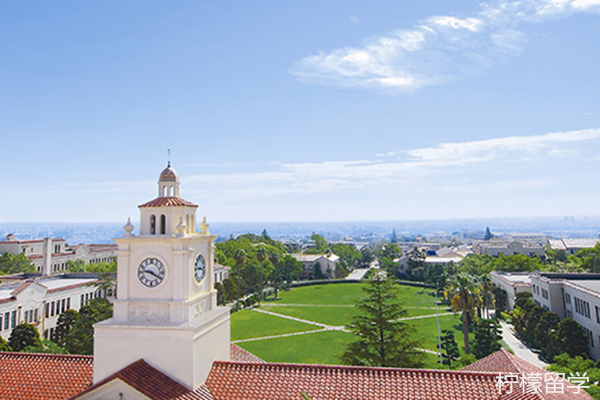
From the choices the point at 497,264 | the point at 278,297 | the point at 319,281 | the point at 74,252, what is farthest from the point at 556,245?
the point at 74,252

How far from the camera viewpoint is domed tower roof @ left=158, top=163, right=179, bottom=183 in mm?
16844

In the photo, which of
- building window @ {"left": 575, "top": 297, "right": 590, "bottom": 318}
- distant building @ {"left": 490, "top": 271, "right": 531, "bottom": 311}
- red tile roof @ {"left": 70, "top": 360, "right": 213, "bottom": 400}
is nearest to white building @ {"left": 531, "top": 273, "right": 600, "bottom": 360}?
building window @ {"left": 575, "top": 297, "right": 590, "bottom": 318}

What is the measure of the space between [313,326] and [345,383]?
40869 mm

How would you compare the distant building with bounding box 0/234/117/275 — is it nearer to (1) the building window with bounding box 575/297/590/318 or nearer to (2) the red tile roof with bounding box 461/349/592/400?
(1) the building window with bounding box 575/297/590/318

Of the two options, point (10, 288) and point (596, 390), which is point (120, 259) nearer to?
point (596, 390)

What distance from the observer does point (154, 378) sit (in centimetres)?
1436

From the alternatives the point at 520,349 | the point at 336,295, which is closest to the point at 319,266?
the point at 336,295

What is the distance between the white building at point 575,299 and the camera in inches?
1502

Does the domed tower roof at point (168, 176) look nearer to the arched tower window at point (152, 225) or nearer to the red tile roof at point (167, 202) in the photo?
the red tile roof at point (167, 202)

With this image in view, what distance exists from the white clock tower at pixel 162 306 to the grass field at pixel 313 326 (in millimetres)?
16967

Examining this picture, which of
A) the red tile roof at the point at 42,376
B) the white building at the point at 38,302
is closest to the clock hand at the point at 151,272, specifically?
the red tile roof at the point at 42,376

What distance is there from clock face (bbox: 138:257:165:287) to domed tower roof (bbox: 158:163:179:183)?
3.23m

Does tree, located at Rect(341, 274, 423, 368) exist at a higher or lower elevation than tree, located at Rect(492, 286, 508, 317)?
higher

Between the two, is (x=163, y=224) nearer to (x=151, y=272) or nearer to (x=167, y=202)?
(x=167, y=202)
